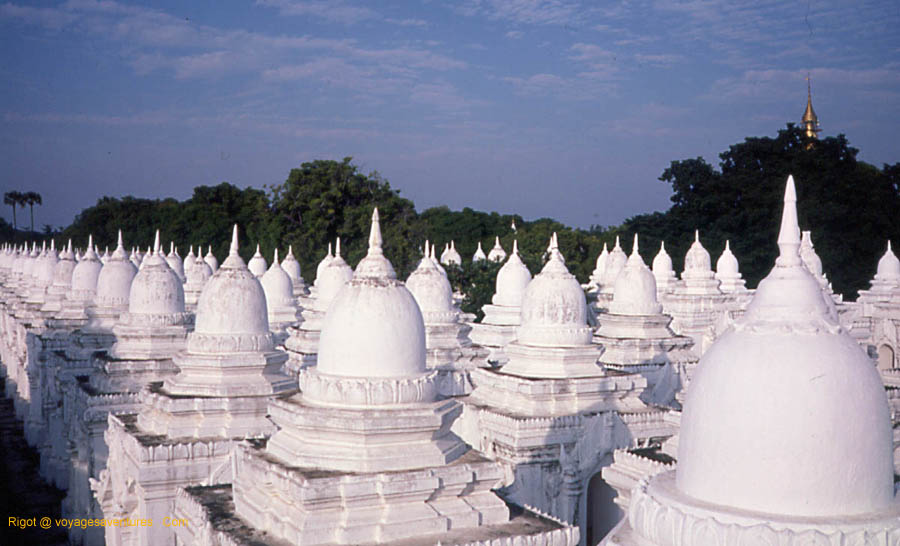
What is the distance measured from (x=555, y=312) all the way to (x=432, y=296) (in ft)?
20.8

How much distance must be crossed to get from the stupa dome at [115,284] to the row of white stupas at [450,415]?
2.8 inches

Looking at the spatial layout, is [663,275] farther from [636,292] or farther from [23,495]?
[23,495]

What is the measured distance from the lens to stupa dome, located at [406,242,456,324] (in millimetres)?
24641

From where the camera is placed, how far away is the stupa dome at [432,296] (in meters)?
24.6

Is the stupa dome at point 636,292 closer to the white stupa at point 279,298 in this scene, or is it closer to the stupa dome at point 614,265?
the white stupa at point 279,298

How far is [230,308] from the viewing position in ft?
54.8

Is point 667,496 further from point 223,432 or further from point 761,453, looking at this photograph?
point 223,432

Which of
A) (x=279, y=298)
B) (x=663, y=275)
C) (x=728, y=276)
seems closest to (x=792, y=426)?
(x=279, y=298)

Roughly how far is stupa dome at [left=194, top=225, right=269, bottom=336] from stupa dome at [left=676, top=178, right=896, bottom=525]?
1130cm

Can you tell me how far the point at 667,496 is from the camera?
6703 millimetres

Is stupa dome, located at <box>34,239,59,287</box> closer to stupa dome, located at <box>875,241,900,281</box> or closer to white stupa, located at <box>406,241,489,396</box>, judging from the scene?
white stupa, located at <box>406,241,489,396</box>

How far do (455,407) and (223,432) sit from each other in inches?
231

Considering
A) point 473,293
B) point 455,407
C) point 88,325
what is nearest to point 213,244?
point 473,293

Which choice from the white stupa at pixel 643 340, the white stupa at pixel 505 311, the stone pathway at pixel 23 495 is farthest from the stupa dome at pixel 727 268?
the stone pathway at pixel 23 495
